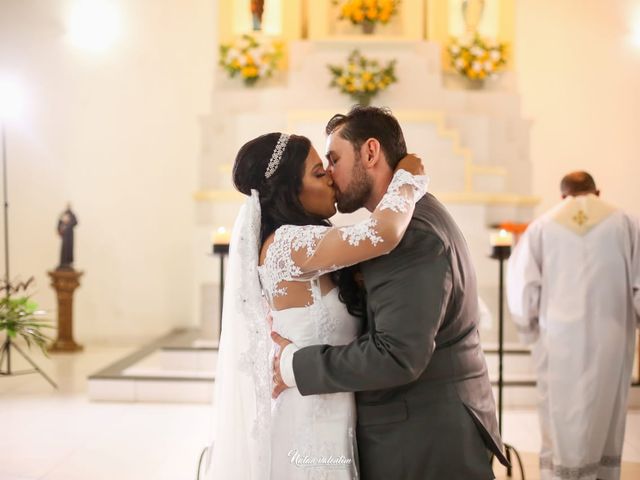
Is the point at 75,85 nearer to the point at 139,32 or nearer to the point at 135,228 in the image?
the point at 139,32

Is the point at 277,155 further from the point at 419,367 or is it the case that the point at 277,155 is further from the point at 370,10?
the point at 370,10

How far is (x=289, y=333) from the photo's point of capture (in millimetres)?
2406

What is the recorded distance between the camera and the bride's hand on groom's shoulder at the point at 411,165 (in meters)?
2.31

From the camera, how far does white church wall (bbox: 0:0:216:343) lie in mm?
10047

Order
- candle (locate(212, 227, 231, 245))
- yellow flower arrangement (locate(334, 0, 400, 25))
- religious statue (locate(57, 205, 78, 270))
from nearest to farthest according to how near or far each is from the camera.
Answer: candle (locate(212, 227, 231, 245))
religious statue (locate(57, 205, 78, 270))
yellow flower arrangement (locate(334, 0, 400, 25))

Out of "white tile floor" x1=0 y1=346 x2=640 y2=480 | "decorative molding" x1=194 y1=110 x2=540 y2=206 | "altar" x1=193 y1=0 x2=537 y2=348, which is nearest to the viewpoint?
"white tile floor" x1=0 y1=346 x2=640 y2=480

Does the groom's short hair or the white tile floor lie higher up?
the groom's short hair

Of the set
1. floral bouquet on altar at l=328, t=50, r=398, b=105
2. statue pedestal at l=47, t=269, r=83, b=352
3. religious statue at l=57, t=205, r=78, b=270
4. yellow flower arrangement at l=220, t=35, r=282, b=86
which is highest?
yellow flower arrangement at l=220, t=35, r=282, b=86

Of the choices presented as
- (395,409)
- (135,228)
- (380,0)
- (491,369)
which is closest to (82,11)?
(135,228)

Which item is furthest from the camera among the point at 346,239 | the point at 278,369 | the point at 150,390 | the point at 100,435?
the point at 150,390

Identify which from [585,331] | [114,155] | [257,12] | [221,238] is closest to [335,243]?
[221,238]

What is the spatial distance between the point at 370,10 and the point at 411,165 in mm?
7589

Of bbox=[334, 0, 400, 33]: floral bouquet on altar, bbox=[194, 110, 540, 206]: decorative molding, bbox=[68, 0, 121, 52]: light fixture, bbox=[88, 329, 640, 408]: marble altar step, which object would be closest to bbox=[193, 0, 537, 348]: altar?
bbox=[194, 110, 540, 206]: decorative molding

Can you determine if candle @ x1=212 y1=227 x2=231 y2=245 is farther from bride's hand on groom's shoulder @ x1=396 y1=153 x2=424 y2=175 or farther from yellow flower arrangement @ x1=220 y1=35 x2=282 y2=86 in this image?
yellow flower arrangement @ x1=220 y1=35 x2=282 y2=86
